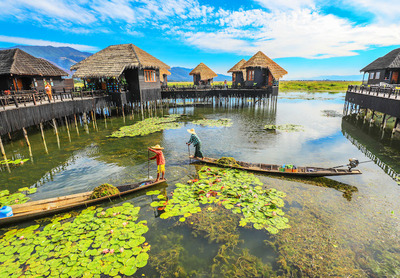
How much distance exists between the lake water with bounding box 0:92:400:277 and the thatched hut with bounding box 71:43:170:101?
8421 millimetres

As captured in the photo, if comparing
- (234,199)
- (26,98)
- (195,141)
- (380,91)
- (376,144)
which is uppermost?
(26,98)

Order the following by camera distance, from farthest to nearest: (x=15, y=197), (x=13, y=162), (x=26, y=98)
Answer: (x=26, y=98) → (x=13, y=162) → (x=15, y=197)

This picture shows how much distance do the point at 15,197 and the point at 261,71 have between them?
115ft

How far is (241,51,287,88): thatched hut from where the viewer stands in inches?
1299

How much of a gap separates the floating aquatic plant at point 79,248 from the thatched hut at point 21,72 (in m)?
22.1

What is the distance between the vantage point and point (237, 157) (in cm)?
1212

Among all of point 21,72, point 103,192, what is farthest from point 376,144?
point 21,72

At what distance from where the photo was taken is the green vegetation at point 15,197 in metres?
Answer: 7.51

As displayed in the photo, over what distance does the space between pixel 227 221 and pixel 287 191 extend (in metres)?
3.35

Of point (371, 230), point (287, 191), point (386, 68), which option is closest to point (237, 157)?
point (287, 191)

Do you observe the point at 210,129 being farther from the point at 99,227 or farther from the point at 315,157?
the point at 99,227

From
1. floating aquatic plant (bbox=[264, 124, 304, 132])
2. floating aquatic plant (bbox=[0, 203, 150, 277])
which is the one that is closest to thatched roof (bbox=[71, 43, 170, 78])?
floating aquatic plant (bbox=[264, 124, 304, 132])

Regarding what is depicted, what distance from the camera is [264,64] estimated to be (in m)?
33.1

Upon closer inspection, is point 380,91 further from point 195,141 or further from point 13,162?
point 13,162
